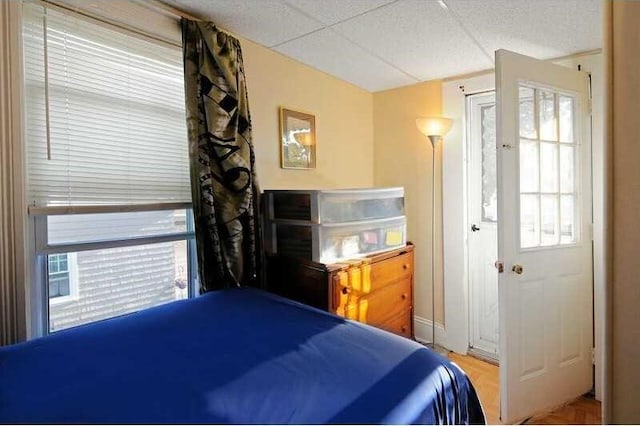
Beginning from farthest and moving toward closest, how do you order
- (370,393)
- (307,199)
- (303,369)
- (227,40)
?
(307,199)
(227,40)
(303,369)
(370,393)

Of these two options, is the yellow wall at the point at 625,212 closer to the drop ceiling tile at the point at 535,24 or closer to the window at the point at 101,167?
the drop ceiling tile at the point at 535,24

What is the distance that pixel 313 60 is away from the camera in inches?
94.5

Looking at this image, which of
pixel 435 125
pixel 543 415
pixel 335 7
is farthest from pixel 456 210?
pixel 335 7

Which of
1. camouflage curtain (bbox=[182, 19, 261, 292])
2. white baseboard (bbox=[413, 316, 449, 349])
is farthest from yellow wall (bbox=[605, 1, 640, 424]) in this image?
white baseboard (bbox=[413, 316, 449, 349])

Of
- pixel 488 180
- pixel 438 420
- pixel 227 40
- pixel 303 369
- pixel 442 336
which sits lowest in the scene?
pixel 442 336

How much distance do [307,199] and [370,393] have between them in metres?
1.24

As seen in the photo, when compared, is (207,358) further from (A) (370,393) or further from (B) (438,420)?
(B) (438,420)

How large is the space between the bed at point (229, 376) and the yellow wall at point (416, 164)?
5.65ft

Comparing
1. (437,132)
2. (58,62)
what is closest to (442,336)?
(437,132)

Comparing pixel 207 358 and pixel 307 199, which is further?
pixel 307 199

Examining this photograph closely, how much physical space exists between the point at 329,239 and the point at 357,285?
0.32m

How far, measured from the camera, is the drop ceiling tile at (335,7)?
65.5 inches

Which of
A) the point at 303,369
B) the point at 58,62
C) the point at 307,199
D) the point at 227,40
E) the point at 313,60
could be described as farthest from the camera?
the point at 313,60

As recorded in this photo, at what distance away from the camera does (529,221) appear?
201 centimetres
